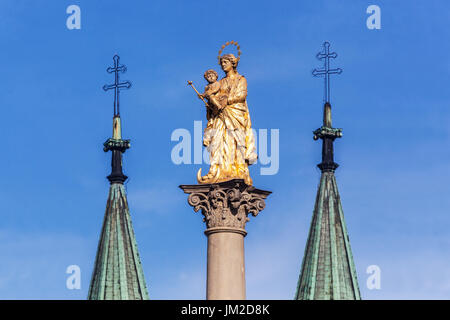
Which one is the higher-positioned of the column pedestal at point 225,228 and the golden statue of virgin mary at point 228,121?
the golden statue of virgin mary at point 228,121

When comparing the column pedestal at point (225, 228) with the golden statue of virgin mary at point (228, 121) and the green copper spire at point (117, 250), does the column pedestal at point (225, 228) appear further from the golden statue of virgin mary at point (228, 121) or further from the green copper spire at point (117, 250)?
the green copper spire at point (117, 250)

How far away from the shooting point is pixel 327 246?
128 meters

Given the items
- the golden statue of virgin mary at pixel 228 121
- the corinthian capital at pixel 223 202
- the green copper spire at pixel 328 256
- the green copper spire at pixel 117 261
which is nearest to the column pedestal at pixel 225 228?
the corinthian capital at pixel 223 202

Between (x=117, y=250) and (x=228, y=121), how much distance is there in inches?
498

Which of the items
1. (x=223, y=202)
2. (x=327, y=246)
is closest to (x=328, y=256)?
(x=327, y=246)

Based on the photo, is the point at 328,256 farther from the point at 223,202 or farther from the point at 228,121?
the point at 223,202

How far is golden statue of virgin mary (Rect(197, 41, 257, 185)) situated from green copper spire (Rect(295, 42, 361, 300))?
439 inches

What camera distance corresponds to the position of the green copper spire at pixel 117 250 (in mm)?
125812

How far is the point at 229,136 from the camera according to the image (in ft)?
384

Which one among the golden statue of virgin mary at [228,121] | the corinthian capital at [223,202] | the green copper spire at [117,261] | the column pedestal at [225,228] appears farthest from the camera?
the green copper spire at [117,261]

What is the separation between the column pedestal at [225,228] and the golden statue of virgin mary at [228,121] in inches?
60.0
